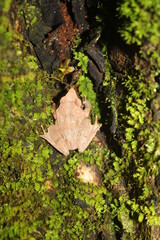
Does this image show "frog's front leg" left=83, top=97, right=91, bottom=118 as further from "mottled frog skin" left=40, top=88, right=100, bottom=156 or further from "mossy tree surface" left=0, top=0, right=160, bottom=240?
"mossy tree surface" left=0, top=0, right=160, bottom=240

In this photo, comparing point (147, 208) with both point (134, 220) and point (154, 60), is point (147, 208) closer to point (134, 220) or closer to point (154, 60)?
point (134, 220)

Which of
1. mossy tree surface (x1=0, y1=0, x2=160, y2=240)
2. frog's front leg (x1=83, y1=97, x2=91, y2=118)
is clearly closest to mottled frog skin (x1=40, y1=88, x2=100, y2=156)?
frog's front leg (x1=83, y1=97, x2=91, y2=118)

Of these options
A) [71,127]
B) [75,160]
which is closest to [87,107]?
[71,127]

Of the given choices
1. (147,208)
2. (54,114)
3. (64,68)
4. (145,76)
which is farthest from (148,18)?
(147,208)

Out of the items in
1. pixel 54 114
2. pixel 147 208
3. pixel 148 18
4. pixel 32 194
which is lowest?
pixel 32 194

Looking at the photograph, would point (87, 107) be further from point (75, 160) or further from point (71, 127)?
point (75, 160)

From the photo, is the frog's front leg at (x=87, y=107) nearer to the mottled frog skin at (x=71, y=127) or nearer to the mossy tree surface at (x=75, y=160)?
the mottled frog skin at (x=71, y=127)

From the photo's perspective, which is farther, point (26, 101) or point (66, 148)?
point (66, 148)
